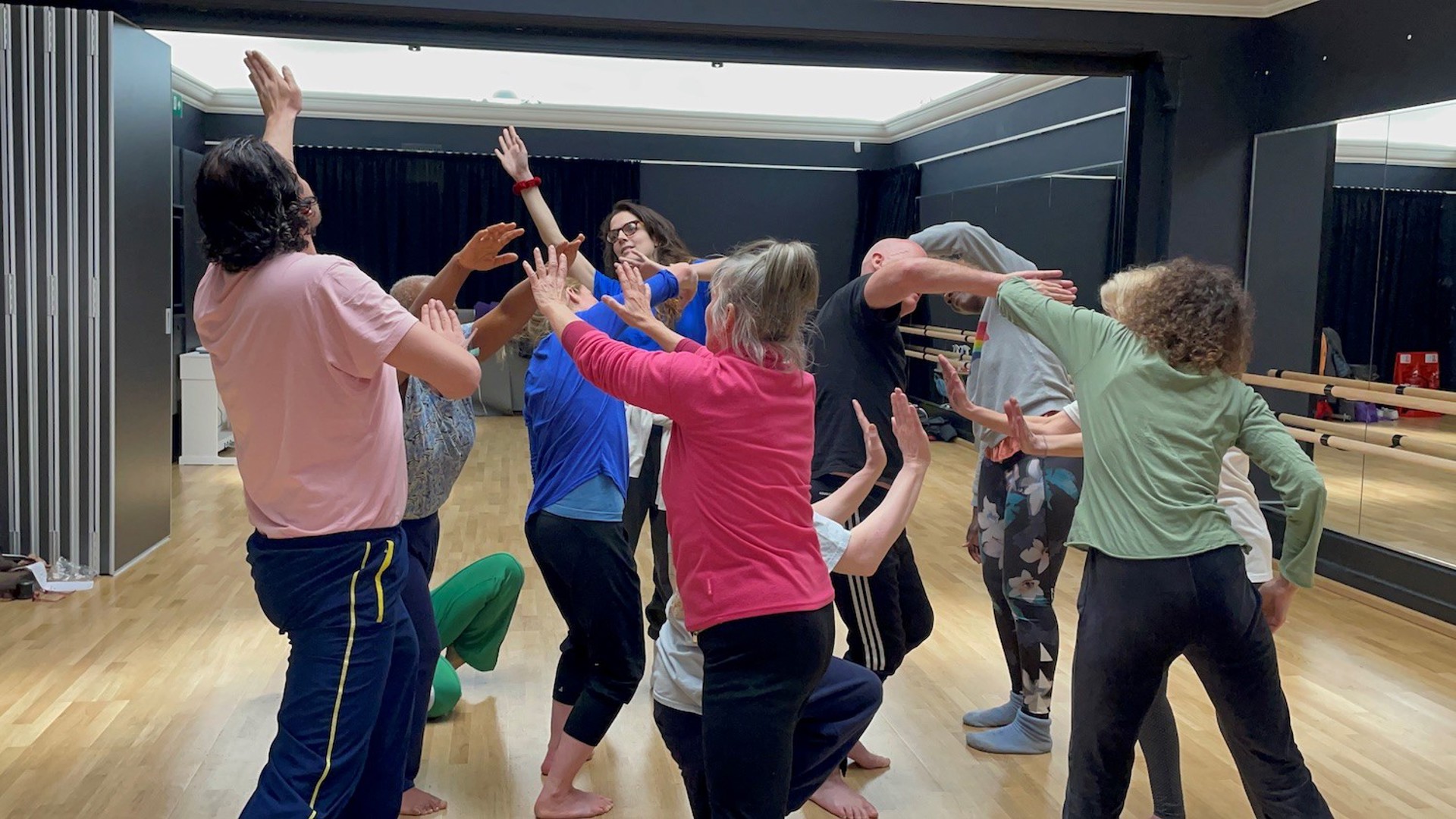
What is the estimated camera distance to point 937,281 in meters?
2.53

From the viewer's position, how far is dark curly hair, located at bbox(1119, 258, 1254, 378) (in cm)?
205

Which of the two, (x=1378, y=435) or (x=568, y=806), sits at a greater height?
(x=1378, y=435)

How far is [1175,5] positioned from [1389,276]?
1486 mm

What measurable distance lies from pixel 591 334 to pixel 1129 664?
42.6 inches

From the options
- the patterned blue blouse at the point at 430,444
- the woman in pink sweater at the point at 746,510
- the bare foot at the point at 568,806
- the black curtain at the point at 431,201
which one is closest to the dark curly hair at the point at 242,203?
the woman in pink sweater at the point at 746,510

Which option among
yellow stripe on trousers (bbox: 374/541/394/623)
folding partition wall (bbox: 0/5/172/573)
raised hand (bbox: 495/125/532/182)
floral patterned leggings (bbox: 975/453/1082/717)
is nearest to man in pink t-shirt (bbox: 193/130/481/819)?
yellow stripe on trousers (bbox: 374/541/394/623)

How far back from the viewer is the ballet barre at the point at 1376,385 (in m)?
A: 4.75

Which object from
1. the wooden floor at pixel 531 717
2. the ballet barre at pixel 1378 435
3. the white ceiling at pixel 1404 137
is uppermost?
the white ceiling at pixel 1404 137

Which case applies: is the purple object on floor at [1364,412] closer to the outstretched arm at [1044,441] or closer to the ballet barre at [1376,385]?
the ballet barre at [1376,385]

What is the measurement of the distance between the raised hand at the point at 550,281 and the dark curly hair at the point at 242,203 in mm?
397

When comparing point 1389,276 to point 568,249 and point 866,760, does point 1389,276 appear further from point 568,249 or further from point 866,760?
point 568,249

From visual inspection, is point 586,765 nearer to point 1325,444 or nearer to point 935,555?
point 935,555

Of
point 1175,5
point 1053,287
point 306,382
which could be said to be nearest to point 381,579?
point 306,382

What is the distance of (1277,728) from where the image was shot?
6.75 feet
